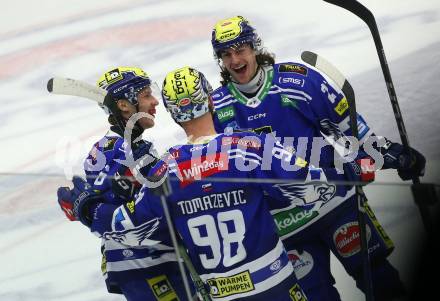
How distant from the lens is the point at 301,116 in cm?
298

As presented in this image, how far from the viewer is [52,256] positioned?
8.90 feet

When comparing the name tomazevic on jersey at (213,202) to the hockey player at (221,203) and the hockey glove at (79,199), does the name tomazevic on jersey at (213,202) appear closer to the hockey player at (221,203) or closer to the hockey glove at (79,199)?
the hockey player at (221,203)

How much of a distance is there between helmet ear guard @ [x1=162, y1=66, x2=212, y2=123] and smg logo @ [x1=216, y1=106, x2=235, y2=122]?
0.65 meters

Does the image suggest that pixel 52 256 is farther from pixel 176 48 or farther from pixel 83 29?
pixel 83 29

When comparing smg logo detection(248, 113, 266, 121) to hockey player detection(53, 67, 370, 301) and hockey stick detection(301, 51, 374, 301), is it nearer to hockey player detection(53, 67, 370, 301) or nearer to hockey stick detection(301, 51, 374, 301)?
hockey stick detection(301, 51, 374, 301)

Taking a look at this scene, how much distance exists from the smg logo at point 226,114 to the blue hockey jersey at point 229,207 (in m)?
0.73

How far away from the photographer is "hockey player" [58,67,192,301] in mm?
2787

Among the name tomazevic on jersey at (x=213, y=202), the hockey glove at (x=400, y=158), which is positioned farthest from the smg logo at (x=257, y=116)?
the name tomazevic on jersey at (x=213, y=202)

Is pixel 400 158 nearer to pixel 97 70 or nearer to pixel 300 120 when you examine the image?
pixel 300 120

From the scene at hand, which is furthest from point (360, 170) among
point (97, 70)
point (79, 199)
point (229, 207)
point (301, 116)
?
point (97, 70)

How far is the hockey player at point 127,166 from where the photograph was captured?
2.79 meters

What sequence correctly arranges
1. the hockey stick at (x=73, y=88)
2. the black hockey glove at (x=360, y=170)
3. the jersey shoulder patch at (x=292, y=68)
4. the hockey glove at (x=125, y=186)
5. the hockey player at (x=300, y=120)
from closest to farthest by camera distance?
the hockey glove at (x=125, y=186)
the black hockey glove at (x=360, y=170)
the hockey stick at (x=73, y=88)
the hockey player at (x=300, y=120)
the jersey shoulder patch at (x=292, y=68)

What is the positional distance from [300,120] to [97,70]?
299 centimetres

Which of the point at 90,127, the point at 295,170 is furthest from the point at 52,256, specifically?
the point at 90,127
